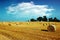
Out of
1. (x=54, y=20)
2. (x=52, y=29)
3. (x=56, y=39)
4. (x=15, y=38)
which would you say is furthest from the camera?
(x=54, y=20)

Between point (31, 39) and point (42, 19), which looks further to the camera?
point (42, 19)

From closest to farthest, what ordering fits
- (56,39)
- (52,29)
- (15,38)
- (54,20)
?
(56,39)
(15,38)
(52,29)
(54,20)

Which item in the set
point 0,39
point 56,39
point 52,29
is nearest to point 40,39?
point 56,39

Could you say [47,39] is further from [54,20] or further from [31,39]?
[54,20]

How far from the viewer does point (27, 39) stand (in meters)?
14.5

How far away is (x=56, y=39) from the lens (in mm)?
13852

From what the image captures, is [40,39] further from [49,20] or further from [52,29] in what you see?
[49,20]

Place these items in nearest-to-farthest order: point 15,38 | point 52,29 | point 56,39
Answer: point 56,39
point 15,38
point 52,29

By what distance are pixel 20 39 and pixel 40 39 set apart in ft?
5.27

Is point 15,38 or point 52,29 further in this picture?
point 52,29

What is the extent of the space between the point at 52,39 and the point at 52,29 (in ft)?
25.2

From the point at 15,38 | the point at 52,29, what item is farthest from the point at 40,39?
the point at 52,29

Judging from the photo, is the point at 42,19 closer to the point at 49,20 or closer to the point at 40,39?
the point at 49,20

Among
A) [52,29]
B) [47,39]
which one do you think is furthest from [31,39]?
[52,29]
